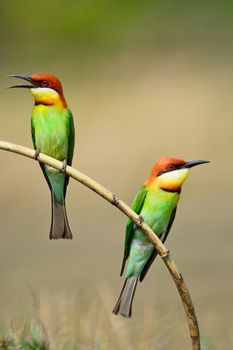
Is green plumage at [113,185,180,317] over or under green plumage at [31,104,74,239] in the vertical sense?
under

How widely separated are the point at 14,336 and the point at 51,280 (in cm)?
255

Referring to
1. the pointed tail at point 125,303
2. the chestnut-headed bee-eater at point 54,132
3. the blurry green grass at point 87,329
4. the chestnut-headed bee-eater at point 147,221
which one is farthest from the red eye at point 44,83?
the blurry green grass at point 87,329

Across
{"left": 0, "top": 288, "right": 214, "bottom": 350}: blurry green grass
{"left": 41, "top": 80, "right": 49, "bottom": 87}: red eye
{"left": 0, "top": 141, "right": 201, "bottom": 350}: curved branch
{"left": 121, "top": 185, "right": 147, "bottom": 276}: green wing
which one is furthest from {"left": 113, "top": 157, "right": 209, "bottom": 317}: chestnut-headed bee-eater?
{"left": 0, "top": 288, "right": 214, "bottom": 350}: blurry green grass

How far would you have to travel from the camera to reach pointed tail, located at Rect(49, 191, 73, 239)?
80.8 inches

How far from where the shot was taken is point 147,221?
2178mm

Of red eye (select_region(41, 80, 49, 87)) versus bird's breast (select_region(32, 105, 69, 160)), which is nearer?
red eye (select_region(41, 80, 49, 87))

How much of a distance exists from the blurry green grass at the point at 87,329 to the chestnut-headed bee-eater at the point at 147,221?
0.45 metres

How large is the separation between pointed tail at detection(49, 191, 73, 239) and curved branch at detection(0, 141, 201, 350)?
0.12 metres

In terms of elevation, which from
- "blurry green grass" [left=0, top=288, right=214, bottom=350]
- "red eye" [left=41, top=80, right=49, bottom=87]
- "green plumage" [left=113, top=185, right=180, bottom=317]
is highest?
"red eye" [left=41, top=80, right=49, bottom=87]

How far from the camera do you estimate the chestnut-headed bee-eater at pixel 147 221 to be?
2104 millimetres

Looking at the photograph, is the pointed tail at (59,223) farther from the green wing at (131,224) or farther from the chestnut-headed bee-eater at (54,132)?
the green wing at (131,224)

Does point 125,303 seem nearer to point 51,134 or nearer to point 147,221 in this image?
point 147,221

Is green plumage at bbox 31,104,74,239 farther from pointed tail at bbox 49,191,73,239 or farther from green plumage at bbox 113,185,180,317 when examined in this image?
green plumage at bbox 113,185,180,317

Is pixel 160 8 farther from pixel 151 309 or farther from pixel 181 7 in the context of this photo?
pixel 151 309
